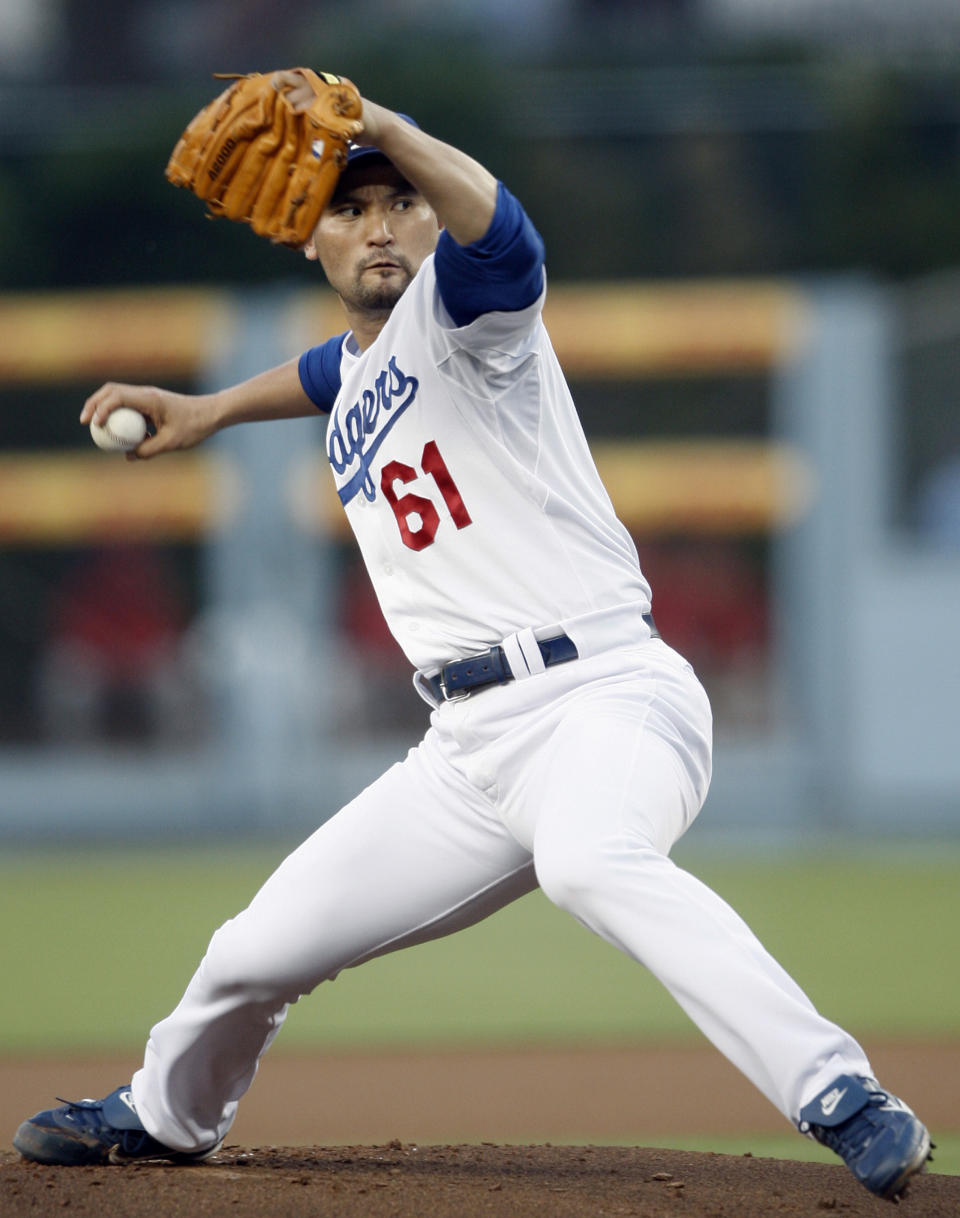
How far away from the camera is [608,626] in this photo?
109 inches

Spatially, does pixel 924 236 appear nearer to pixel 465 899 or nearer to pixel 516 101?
pixel 516 101

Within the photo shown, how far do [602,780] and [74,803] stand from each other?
8256 mm

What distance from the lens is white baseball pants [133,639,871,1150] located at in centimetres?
245

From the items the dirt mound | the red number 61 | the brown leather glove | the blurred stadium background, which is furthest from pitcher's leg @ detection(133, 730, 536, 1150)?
the blurred stadium background

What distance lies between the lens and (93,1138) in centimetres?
304

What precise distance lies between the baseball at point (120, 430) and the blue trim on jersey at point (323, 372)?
0.31 meters

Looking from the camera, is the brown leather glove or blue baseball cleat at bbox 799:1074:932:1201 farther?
the brown leather glove

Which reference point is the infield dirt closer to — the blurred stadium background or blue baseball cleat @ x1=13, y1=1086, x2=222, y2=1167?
blue baseball cleat @ x1=13, y1=1086, x2=222, y2=1167

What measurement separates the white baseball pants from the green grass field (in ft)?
3.99

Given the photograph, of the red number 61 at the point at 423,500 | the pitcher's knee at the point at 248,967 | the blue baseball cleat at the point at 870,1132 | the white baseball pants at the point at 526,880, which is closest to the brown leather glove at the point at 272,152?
the red number 61 at the point at 423,500

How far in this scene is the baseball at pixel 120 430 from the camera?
124 inches

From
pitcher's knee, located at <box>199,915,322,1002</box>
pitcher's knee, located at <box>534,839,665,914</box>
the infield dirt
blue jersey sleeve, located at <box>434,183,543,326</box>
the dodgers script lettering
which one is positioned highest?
blue jersey sleeve, located at <box>434,183,543,326</box>

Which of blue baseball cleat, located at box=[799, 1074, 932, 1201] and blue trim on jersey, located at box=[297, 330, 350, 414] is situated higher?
blue trim on jersey, located at box=[297, 330, 350, 414]

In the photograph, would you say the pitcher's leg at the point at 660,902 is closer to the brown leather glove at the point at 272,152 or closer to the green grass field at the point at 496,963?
the brown leather glove at the point at 272,152
